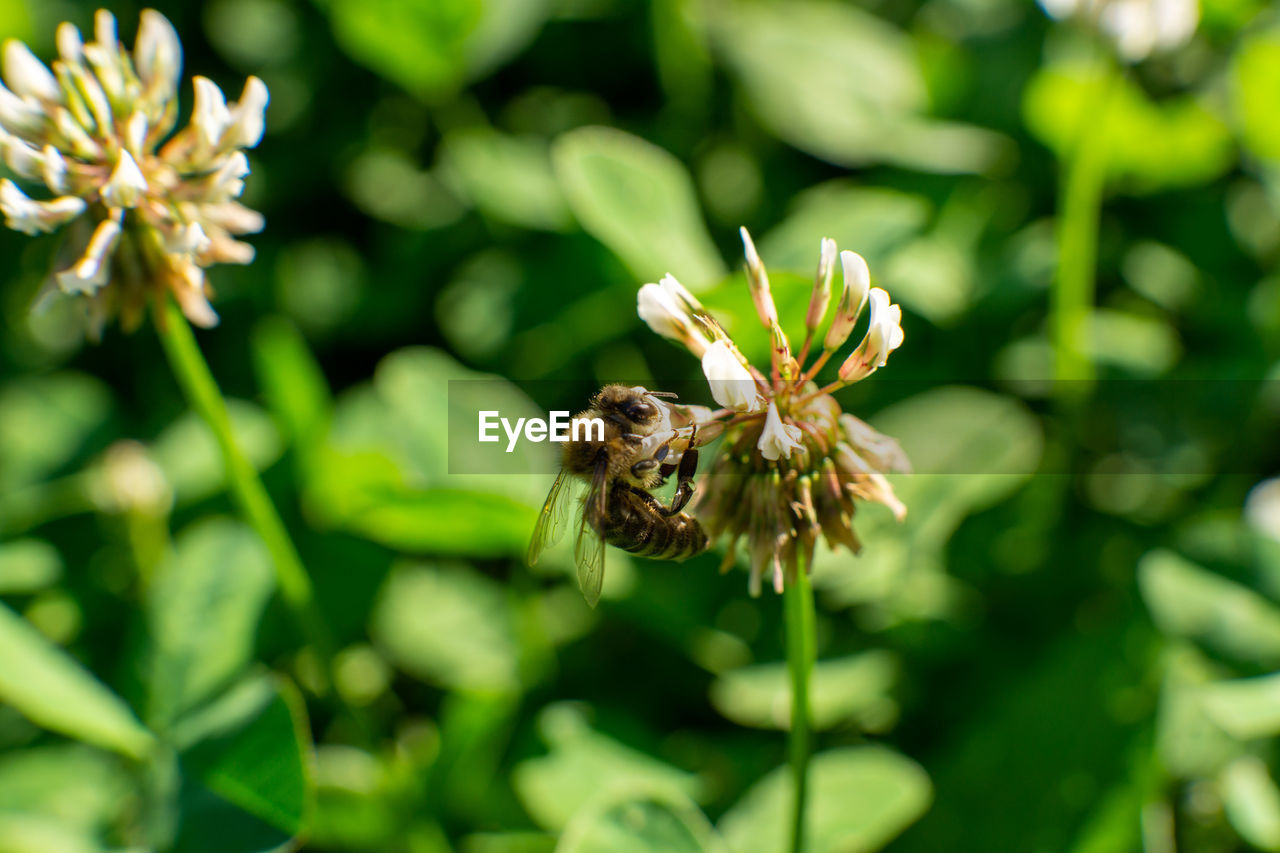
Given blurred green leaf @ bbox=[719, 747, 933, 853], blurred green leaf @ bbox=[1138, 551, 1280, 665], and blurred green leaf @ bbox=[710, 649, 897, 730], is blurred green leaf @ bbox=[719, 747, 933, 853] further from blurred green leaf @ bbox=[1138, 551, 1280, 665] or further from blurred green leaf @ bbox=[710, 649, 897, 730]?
blurred green leaf @ bbox=[1138, 551, 1280, 665]

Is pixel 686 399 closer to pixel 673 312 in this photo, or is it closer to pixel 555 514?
pixel 555 514

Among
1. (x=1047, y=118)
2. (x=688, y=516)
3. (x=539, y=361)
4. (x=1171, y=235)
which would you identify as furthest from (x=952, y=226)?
(x=688, y=516)

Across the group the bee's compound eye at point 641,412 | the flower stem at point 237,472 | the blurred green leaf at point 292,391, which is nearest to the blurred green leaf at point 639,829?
the bee's compound eye at point 641,412

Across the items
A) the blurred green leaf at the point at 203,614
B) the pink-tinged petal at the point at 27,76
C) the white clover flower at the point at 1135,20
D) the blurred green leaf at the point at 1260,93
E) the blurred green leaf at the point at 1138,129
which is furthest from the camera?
the blurred green leaf at the point at 1138,129

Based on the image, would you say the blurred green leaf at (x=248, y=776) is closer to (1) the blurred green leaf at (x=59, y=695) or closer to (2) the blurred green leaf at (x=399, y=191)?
(1) the blurred green leaf at (x=59, y=695)

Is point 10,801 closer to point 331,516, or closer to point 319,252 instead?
point 331,516

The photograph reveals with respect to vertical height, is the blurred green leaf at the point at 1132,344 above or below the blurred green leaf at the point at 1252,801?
above

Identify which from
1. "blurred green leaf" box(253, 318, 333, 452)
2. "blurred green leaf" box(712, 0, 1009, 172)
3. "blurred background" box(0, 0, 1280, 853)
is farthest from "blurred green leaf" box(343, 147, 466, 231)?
"blurred green leaf" box(712, 0, 1009, 172)
